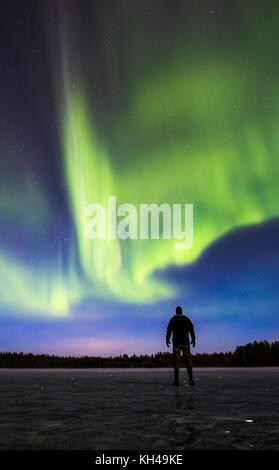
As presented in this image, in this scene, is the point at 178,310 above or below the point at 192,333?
above

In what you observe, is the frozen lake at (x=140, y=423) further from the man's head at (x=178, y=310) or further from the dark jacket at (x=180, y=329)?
the man's head at (x=178, y=310)

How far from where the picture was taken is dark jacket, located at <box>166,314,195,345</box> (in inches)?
589

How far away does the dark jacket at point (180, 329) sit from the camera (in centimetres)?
1495

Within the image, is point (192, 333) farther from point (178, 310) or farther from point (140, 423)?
point (140, 423)

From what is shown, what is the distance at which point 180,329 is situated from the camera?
15016 mm

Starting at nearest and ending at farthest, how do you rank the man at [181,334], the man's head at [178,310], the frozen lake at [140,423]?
the frozen lake at [140,423] → the man at [181,334] → the man's head at [178,310]

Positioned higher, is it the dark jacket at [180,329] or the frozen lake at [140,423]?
the dark jacket at [180,329]

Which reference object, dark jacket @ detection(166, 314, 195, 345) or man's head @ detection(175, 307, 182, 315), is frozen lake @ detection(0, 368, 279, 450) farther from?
man's head @ detection(175, 307, 182, 315)

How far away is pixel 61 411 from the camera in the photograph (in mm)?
7988

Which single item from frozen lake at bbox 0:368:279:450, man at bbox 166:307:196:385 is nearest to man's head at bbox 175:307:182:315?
man at bbox 166:307:196:385

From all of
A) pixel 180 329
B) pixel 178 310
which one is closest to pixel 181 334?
pixel 180 329

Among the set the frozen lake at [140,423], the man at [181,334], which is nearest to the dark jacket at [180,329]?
the man at [181,334]
